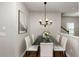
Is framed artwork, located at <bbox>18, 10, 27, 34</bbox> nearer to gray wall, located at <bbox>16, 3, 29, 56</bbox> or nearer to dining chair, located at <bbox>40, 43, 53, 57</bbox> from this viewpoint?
gray wall, located at <bbox>16, 3, 29, 56</bbox>

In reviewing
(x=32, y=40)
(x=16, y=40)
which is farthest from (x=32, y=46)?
(x=16, y=40)

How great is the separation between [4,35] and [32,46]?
0.97 metres

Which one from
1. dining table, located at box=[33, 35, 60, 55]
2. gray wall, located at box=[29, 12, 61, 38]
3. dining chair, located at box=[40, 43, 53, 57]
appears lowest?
dining chair, located at box=[40, 43, 53, 57]

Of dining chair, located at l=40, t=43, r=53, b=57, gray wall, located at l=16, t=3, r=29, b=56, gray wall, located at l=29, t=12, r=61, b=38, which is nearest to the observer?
dining chair, located at l=40, t=43, r=53, b=57

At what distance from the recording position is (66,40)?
395cm

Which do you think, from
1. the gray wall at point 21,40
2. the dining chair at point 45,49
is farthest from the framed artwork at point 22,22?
the dining chair at point 45,49

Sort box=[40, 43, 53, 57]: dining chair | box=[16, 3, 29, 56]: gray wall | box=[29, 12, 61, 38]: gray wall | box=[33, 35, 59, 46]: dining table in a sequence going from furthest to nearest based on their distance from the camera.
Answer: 1. box=[29, 12, 61, 38]: gray wall
2. box=[33, 35, 59, 46]: dining table
3. box=[16, 3, 29, 56]: gray wall
4. box=[40, 43, 53, 57]: dining chair

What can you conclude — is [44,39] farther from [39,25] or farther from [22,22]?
[22,22]

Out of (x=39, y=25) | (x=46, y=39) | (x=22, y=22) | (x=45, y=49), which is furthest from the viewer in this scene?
(x=39, y=25)

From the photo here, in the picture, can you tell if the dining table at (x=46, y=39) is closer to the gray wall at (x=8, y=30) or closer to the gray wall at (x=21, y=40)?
the gray wall at (x=21, y=40)

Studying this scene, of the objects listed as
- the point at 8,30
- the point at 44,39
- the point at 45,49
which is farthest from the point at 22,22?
the point at 45,49

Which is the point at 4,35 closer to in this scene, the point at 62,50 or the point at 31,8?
the point at 31,8

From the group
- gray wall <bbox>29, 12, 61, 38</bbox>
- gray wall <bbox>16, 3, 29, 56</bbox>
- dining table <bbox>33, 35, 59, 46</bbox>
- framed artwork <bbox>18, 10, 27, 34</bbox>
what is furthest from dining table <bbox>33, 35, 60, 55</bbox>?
framed artwork <bbox>18, 10, 27, 34</bbox>

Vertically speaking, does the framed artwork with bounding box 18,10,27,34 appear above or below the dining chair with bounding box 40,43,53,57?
above
